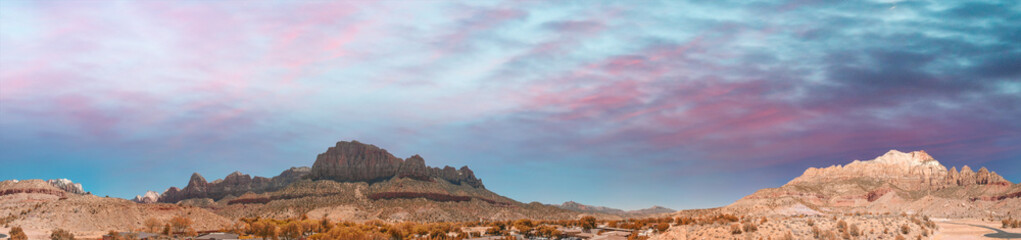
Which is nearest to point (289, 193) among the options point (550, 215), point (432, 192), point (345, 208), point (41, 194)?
point (345, 208)

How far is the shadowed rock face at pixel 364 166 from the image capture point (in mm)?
183250

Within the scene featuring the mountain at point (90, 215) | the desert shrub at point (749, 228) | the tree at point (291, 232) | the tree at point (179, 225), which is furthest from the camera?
the mountain at point (90, 215)

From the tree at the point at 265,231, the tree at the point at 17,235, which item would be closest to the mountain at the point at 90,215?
the tree at the point at 17,235

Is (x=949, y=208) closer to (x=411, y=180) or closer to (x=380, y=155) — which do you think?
(x=411, y=180)

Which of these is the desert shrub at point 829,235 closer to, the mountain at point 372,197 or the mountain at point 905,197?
the mountain at point 372,197

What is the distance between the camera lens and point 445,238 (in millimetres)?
70062

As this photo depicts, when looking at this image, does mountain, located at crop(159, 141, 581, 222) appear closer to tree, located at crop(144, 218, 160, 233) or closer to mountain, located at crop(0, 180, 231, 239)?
mountain, located at crop(0, 180, 231, 239)

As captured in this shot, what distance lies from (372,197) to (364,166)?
107 ft

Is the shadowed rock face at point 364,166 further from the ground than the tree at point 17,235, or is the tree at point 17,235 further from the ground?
the shadowed rock face at point 364,166

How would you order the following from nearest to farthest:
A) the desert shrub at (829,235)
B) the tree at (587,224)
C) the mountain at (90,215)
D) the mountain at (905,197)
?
the desert shrub at (829,235)
the mountain at (90,215)
the tree at (587,224)
the mountain at (905,197)

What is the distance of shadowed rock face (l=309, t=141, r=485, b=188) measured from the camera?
183 meters

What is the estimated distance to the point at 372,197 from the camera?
518ft

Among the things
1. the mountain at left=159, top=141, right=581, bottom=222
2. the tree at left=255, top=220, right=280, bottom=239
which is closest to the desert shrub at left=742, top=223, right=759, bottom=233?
the tree at left=255, top=220, right=280, bottom=239

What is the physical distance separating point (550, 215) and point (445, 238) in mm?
88197
